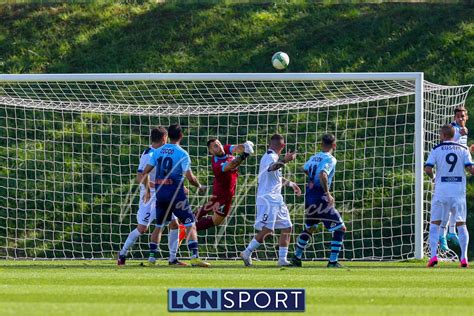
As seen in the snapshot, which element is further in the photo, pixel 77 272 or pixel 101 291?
pixel 77 272

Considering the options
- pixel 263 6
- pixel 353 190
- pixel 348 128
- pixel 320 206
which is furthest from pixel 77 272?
pixel 263 6

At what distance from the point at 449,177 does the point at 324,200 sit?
70.4 inches

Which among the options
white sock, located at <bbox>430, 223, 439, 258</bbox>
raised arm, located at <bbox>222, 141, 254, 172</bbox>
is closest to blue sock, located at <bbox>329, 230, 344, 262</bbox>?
white sock, located at <bbox>430, 223, 439, 258</bbox>

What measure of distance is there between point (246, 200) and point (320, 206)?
16.1 feet

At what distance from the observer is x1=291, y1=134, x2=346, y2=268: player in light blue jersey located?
582 inches

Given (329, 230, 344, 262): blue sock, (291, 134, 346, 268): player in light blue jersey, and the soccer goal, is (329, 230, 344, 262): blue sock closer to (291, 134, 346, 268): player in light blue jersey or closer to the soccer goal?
(291, 134, 346, 268): player in light blue jersey

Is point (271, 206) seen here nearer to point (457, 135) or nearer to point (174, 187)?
point (174, 187)

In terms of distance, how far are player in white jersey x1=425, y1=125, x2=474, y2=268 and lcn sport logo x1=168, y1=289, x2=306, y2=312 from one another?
18.4ft

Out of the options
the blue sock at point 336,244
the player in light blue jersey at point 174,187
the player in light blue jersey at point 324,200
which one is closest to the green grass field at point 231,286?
the blue sock at point 336,244

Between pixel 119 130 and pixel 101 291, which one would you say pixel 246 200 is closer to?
pixel 119 130

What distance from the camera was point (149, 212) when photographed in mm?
15602

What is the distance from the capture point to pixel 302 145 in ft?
67.0

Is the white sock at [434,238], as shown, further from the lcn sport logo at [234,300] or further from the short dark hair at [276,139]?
the lcn sport logo at [234,300]

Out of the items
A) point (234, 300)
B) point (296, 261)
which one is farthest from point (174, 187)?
point (234, 300)
